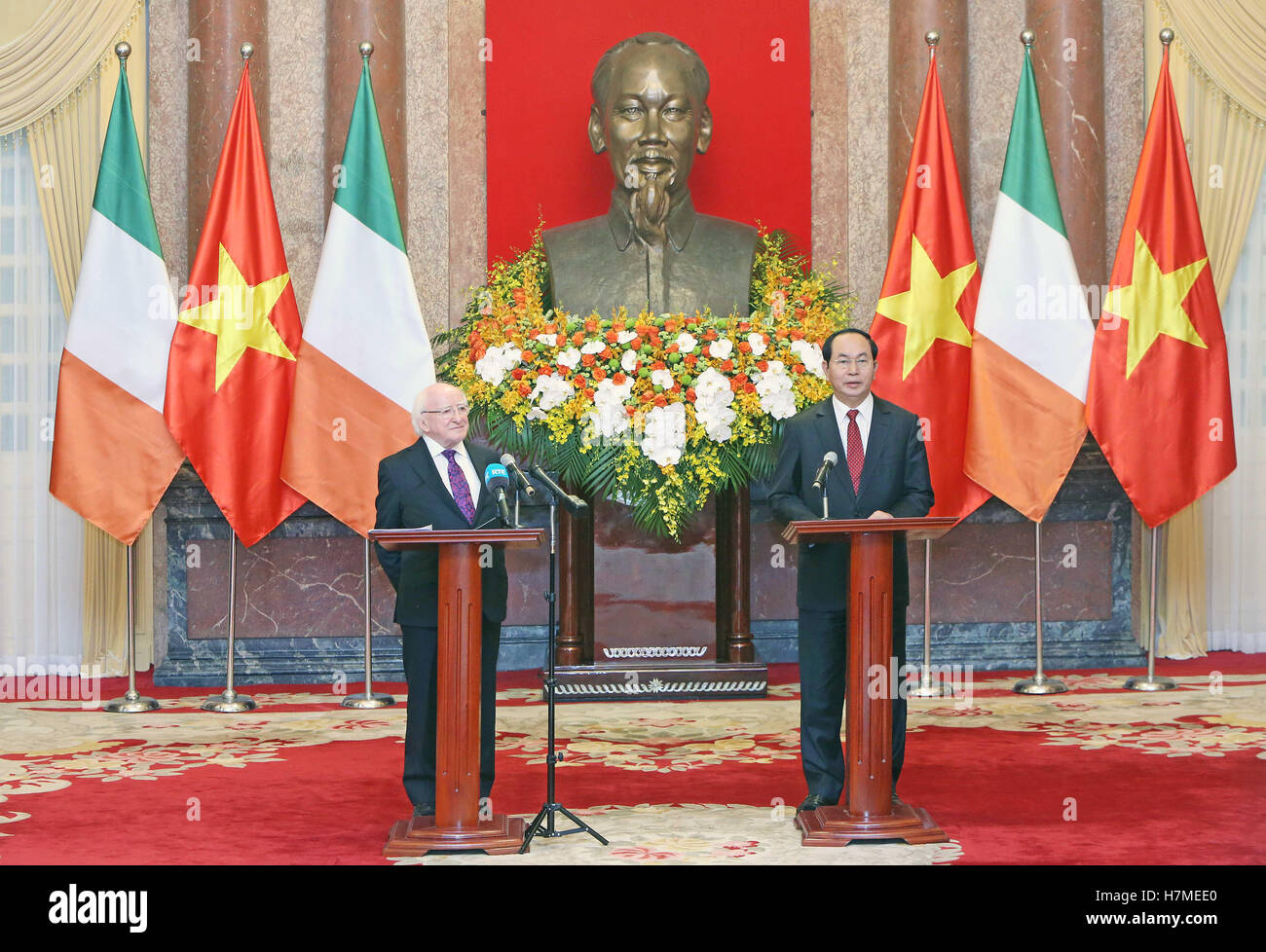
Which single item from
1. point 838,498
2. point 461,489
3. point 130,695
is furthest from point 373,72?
point 838,498

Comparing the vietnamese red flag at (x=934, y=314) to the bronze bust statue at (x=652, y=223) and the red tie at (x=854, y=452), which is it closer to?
the bronze bust statue at (x=652, y=223)

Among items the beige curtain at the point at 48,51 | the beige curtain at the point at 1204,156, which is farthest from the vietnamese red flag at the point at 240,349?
the beige curtain at the point at 1204,156

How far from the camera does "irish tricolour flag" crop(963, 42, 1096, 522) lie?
25.1ft

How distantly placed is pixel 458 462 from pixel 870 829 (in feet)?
5.67

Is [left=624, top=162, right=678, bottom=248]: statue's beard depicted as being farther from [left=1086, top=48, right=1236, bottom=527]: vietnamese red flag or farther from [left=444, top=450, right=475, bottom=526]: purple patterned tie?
[left=444, top=450, right=475, bottom=526]: purple patterned tie

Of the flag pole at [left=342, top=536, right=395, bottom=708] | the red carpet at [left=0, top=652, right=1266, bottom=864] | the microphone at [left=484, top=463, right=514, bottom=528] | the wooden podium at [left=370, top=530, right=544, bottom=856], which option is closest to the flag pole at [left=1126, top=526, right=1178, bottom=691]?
the red carpet at [left=0, top=652, right=1266, bottom=864]

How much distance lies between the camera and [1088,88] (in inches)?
341

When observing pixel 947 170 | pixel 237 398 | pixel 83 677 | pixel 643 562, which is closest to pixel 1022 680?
pixel 643 562

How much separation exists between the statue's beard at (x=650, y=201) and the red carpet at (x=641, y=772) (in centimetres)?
258

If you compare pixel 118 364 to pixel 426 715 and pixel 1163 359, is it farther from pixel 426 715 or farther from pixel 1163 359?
pixel 1163 359

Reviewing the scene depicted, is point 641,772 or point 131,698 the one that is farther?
point 131,698

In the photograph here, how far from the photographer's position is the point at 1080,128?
866 cm

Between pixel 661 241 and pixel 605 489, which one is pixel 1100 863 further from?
pixel 661 241

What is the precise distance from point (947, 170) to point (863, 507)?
3682 mm
